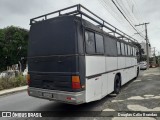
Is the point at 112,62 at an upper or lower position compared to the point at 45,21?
lower

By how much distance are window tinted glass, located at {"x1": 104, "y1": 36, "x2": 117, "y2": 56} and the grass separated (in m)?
9.07

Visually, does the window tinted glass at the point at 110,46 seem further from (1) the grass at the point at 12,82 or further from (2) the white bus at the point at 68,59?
(1) the grass at the point at 12,82

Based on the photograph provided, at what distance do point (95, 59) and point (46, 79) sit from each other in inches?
72.2

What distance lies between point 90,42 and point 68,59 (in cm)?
115

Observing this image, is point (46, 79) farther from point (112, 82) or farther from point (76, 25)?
point (112, 82)

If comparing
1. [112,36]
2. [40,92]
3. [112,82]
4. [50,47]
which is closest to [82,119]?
[40,92]

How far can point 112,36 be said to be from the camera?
8.95 meters

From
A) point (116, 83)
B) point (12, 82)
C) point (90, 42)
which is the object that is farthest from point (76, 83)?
point (12, 82)

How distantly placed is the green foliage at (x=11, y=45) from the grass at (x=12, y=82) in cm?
2625

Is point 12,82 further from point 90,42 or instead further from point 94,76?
point 90,42

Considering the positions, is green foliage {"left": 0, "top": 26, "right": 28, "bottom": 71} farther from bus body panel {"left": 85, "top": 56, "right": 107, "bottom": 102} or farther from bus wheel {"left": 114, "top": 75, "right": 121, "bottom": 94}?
bus body panel {"left": 85, "top": 56, "right": 107, "bottom": 102}

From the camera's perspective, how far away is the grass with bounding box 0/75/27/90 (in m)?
14.0

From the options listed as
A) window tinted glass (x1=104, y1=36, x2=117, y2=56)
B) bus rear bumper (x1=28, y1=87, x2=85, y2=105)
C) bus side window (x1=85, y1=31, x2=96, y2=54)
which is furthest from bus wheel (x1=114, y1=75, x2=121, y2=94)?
bus rear bumper (x1=28, y1=87, x2=85, y2=105)

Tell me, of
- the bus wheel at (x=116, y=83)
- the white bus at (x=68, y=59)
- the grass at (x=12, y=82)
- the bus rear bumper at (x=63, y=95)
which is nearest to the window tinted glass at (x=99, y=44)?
the white bus at (x=68, y=59)
